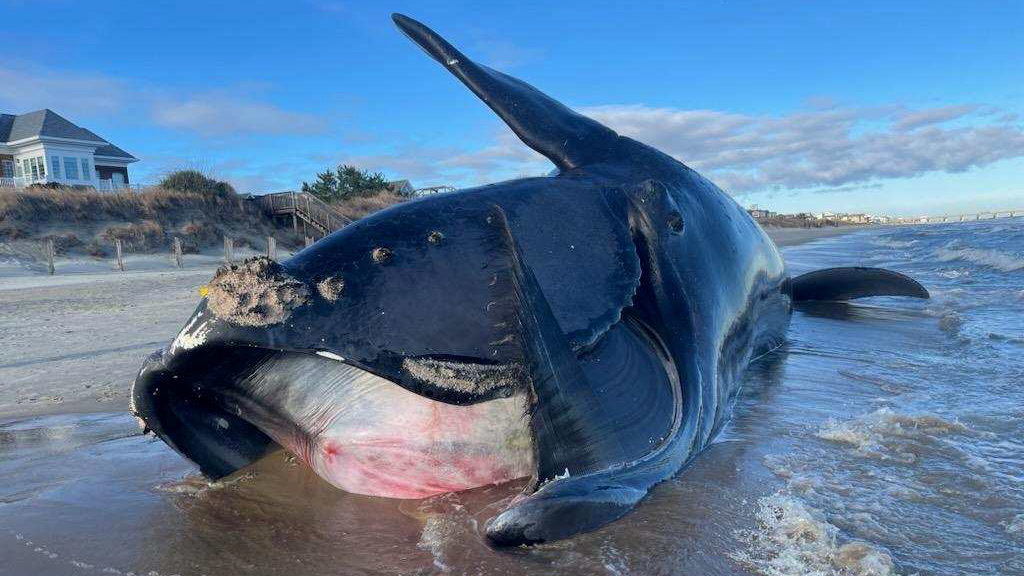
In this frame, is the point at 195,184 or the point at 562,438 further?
the point at 195,184

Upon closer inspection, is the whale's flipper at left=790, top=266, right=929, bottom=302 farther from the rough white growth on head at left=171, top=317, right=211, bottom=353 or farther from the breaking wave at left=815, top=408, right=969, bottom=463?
the rough white growth on head at left=171, top=317, right=211, bottom=353

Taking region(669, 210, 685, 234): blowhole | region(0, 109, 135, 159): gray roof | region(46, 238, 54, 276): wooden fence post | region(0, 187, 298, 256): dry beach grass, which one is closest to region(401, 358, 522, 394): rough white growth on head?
region(669, 210, 685, 234): blowhole

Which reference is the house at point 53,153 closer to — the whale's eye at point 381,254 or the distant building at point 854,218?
the whale's eye at point 381,254

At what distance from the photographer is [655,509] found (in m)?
2.65

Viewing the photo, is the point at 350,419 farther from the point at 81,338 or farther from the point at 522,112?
the point at 81,338

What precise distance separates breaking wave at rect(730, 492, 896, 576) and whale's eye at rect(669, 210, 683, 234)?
1.41m

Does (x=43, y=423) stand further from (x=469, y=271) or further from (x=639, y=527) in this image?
(x=639, y=527)

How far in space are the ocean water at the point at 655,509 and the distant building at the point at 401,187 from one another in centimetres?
4663

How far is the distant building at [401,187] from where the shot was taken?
50.4m

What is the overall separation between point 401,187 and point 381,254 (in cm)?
5530

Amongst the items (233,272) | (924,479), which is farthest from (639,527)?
(233,272)

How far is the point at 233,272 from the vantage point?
225 cm

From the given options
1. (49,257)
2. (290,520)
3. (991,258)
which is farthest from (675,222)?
(49,257)

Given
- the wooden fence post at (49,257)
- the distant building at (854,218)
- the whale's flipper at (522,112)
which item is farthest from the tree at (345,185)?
the distant building at (854,218)
